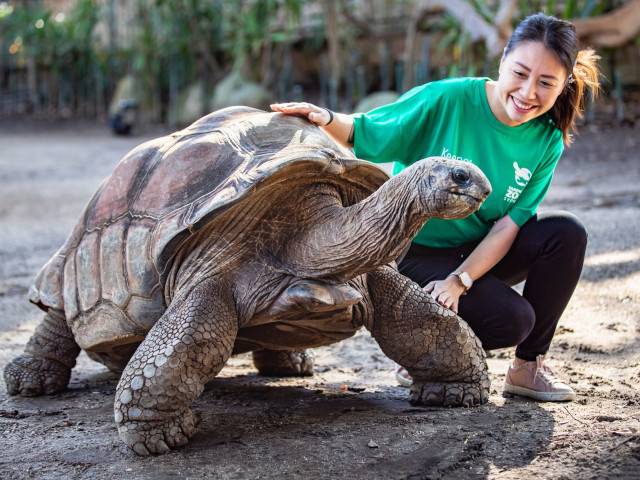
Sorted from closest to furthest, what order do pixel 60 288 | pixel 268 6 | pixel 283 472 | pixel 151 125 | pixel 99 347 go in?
pixel 283 472
pixel 99 347
pixel 60 288
pixel 268 6
pixel 151 125

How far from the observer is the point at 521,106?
2826 mm

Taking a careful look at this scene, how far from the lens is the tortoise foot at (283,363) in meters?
3.45

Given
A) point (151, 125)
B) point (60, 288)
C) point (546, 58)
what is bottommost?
point (151, 125)

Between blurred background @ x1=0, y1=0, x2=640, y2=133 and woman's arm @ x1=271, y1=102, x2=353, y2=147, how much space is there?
7346mm

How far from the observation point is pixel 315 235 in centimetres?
259

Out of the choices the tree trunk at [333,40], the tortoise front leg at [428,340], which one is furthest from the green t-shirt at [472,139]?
the tree trunk at [333,40]

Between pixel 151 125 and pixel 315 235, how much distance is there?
557 inches

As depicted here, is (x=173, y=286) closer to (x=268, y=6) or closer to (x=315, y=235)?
(x=315, y=235)

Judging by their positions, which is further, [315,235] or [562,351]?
[562,351]

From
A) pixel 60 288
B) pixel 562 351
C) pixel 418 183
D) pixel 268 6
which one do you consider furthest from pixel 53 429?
pixel 268 6

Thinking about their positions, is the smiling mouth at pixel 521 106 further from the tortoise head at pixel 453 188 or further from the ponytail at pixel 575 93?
the tortoise head at pixel 453 188

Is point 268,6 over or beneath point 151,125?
over

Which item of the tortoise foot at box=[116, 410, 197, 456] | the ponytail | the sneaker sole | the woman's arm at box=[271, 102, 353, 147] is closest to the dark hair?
the ponytail

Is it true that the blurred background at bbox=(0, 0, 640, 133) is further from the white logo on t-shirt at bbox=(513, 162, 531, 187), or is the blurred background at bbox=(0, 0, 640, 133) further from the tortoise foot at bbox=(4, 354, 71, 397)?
the tortoise foot at bbox=(4, 354, 71, 397)
